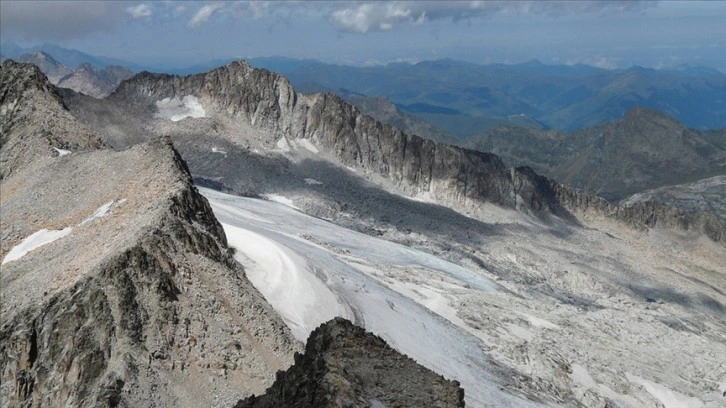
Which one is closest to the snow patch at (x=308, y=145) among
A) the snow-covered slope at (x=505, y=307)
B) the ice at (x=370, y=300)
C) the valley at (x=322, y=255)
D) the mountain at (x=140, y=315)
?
the valley at (x=322, y=255)

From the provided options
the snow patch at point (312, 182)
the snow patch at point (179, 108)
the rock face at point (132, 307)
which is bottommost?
the snow patch at point (312, 182)

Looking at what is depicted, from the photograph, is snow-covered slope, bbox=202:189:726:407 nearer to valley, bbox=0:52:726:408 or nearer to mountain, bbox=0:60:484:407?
valley, bbox=0:52:726:408

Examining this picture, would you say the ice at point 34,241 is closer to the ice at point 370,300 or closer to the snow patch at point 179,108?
the ice at point 370,300

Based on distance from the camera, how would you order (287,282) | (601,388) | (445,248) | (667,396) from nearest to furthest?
(287,282), (601,388), (667,396), (445,248)

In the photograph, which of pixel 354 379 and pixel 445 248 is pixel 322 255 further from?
pixel 354 379

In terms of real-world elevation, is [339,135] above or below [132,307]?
below

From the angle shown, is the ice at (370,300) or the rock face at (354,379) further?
the ice at (370,300)

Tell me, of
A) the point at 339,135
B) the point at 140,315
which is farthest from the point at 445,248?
the point at 140,315

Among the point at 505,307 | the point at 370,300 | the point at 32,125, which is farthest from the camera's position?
the point at 505,307
